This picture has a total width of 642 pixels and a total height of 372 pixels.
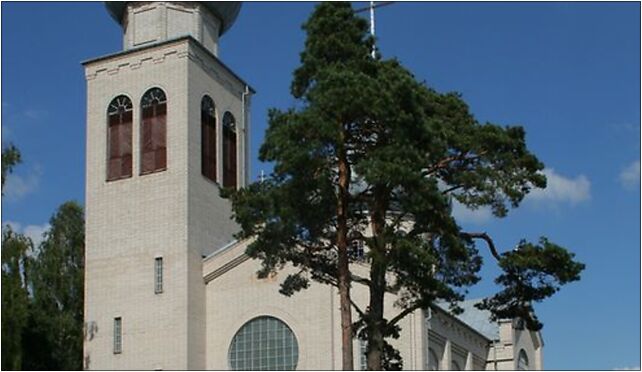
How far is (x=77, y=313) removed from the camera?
140 ft

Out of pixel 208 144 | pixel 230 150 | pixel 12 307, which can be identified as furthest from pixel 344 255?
pixel 230 150

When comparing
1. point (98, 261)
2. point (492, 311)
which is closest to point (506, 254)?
point (492, 311)

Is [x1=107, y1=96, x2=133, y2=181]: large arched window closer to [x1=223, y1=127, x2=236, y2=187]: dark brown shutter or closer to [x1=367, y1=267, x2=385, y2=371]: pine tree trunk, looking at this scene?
[x1=223, y1=127, x2=236, y2=187]: dark brown shutter

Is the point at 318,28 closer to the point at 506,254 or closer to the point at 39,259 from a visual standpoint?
the point at 506,254

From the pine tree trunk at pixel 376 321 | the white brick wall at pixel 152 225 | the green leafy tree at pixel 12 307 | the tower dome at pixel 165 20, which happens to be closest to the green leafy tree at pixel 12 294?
the green leafy tree at pixel 12 307

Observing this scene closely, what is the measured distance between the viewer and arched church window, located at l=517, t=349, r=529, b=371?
44156mm

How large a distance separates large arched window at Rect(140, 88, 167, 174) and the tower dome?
196cm

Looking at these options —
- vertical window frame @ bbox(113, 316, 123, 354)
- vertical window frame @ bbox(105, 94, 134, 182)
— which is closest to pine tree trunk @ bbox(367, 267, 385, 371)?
vertical window frame @ bbox(113, 316, 123, 354)

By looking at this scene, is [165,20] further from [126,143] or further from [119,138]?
[126,143]

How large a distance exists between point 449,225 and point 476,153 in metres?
1.47

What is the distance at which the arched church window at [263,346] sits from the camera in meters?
34.4

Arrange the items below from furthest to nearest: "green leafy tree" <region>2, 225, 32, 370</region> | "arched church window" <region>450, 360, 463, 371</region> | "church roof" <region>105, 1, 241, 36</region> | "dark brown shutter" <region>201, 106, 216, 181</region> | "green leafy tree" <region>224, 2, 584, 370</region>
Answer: "church roof" <region>105, 1, 241, 36</region> → "arched church window" <region>450, 360, 463, 371</region> → "dark brown shutter" <region>201, 106, 216, 181</region> → "green leafy tree" <region>2, 225, 32, 370</region> → "green leafy tree" <region>224, 2, 584, 370</region>

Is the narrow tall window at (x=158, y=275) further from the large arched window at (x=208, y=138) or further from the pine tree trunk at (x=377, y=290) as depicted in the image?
the pine tree trunk at (x=377, y=290)

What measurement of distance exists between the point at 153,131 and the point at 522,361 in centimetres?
1677
